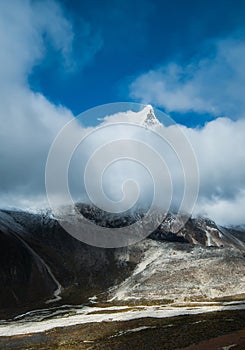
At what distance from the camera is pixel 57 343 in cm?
8462

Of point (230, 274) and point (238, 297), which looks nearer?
point (238, 297)

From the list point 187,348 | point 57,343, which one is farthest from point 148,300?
point 187,348

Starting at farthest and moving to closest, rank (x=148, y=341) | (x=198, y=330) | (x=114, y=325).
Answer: (x=114, y=325) → (x=198, y=330) → (x=148, y=341)

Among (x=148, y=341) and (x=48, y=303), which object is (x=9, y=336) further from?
(x=48, y=303)

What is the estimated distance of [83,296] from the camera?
196 metres

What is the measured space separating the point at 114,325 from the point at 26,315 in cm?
6792

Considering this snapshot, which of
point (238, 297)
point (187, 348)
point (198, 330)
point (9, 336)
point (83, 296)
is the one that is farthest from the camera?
point (83, 296)

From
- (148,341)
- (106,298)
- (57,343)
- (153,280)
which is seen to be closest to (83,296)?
(106,298)

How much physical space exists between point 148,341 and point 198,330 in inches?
478

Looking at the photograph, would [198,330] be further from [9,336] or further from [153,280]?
[153,280]

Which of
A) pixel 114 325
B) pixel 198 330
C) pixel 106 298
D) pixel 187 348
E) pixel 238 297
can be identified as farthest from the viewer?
pixel 106 298

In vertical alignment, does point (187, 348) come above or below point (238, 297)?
below

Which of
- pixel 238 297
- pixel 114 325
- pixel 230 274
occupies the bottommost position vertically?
pixel 114 325

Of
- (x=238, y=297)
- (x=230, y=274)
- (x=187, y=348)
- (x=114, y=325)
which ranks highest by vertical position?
(x=230, y=274)
